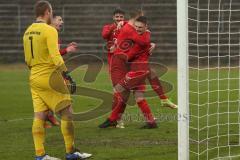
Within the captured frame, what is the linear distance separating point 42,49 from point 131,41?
277cm

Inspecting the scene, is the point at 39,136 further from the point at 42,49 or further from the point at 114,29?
the point at 114,29

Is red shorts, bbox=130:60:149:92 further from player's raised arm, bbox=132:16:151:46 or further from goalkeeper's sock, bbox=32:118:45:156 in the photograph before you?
goalkeeper's sock, bbox=32:118:45:156

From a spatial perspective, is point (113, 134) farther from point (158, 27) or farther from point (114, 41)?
point (158, 27)

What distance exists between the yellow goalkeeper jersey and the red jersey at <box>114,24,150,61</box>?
2.56 metres

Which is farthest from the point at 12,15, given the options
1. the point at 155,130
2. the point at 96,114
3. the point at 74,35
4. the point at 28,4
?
the point at 155,130

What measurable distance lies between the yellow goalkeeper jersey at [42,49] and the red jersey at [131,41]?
8.39 feet

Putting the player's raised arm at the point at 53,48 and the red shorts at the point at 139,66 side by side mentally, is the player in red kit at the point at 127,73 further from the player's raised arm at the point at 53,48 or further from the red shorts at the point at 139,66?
the player's raised arm at the point at 53,48

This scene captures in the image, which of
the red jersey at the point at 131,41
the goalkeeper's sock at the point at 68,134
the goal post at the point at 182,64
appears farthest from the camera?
the red jersey at the point at 131,41

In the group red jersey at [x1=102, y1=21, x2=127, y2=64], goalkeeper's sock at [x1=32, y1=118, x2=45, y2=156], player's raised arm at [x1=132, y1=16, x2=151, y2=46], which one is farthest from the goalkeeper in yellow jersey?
red jersey at [x1=102, y1=21, x2=127, y2=64]

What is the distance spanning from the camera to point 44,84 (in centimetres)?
745

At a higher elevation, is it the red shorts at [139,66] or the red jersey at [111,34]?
the red jersey at [111,34]

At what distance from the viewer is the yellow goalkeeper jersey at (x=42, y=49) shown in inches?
283

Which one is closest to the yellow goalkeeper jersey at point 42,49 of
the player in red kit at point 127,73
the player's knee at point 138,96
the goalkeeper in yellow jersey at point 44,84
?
the goalkeeper in yellow jersey at point 44,84

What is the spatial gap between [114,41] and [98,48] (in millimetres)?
16460
